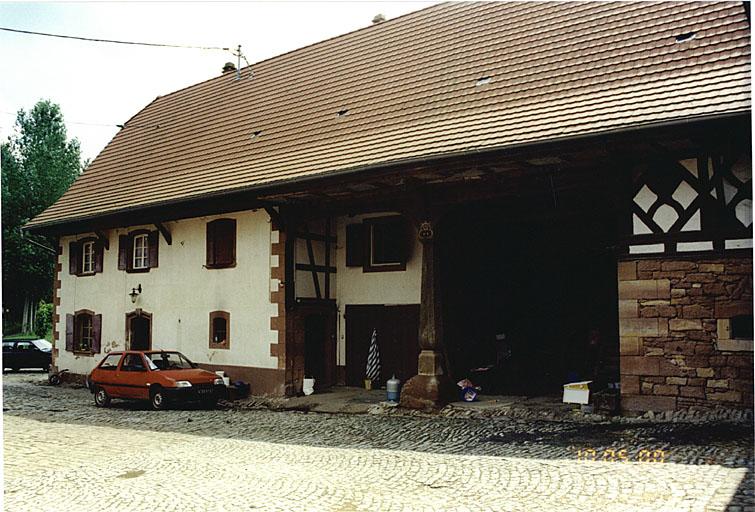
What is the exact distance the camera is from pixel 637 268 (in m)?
11.4

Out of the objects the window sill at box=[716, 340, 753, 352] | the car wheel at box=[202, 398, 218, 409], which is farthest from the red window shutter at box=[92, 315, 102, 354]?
the window sill at box=[716, 340, 753, 352]

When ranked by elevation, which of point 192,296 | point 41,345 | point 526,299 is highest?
point 192,296

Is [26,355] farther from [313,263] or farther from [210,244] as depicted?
[313,263]

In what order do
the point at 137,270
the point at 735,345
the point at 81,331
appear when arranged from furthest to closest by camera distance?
the point at 81,331 → the point at 137,270 → the point at 735,345

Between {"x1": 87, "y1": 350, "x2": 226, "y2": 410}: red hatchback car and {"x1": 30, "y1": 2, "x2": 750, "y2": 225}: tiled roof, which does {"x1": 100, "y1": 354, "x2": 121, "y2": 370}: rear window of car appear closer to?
{"x1": 87, "y1": 350, "x2": 226, "y2": 410}: red hatchback car

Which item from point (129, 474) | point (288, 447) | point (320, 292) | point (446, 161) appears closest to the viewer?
point (129, 474)

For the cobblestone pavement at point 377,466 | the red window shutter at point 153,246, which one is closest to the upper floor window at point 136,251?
the red window shutter at point 153,246

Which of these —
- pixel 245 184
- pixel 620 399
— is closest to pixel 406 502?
pixel 620 399

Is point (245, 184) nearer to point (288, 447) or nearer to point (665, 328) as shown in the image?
point (288, 447)

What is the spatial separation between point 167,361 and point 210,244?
3.33 m

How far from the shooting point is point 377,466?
8.78m

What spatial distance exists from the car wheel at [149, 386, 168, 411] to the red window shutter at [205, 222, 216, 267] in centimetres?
378

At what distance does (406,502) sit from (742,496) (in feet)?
10.2

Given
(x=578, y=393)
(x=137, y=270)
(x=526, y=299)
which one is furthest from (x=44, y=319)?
(x=578, y=393)
